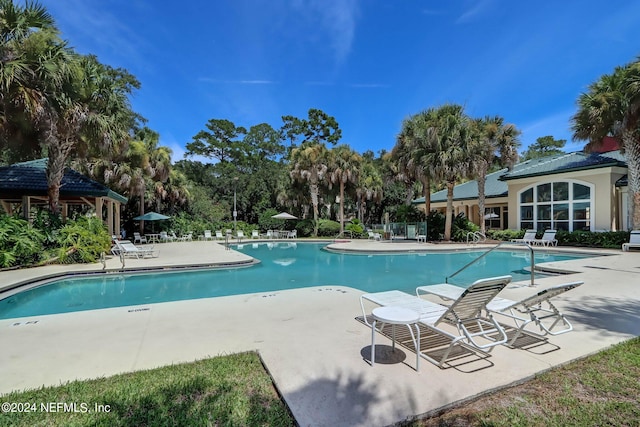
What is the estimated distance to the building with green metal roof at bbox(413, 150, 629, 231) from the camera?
17.1m

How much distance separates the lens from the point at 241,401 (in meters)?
2.53

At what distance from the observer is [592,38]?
11406 mm

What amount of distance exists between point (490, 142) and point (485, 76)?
515 cm

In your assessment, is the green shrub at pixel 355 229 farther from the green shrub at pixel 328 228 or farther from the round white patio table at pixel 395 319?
the round white patio table at pixel 395 319

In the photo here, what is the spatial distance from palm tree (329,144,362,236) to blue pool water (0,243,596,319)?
10204 millimetres

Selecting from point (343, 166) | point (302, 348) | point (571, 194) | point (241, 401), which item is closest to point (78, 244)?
point (302, 348)

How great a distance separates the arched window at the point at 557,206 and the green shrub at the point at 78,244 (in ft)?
75.6

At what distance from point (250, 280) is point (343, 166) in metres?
15.4

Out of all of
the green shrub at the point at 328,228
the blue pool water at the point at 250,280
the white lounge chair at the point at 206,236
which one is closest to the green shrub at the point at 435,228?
the blue pool water at the point at 250,280

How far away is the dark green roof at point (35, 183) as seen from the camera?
40.1 ft

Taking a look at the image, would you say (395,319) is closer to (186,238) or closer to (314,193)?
(314,193)

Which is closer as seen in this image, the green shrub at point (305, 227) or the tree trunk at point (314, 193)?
the tree trunk at point (314, 193)

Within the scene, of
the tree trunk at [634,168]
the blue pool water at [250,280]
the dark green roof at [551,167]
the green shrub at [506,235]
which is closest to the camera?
the blue pool water at [250,280]

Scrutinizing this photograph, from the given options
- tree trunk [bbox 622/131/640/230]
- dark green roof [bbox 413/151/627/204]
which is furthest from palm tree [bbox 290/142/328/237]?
tree trunk [bbox 622/131/640/230]
